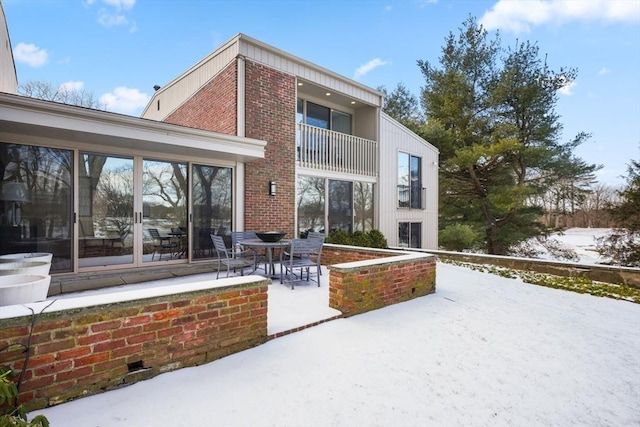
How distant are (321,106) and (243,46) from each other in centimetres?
343

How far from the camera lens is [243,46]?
7.21 meters

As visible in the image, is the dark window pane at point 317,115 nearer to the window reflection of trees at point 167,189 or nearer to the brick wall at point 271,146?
the brick wall at point 271,146

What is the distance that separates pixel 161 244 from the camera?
→ 6.27 metres

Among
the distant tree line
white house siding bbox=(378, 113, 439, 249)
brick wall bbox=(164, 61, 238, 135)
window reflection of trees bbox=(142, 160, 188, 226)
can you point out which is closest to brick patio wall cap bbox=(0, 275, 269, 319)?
window reflection of trees bbox=(142, 160, 188, 226)

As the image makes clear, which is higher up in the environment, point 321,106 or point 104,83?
point 104,83

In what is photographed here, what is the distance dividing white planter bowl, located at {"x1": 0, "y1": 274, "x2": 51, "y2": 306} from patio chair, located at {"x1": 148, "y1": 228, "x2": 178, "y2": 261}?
3.50 meters

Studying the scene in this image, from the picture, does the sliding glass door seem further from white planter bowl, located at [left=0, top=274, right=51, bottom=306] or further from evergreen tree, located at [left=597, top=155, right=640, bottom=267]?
evergreen tree, located at [left=597, top=155, right=640, bottom=267]

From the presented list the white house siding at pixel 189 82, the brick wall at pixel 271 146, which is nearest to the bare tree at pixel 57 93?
the white house siding at pixel 189 82

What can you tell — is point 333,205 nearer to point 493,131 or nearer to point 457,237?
point 457,237

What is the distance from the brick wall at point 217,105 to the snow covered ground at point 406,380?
5.29 meters

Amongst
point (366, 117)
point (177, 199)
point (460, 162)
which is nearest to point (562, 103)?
point (460, 162)

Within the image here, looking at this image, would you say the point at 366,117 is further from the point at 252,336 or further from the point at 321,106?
the point at 252,336

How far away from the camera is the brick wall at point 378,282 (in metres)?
4.00

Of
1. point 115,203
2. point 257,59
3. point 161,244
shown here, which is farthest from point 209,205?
point 257,59
